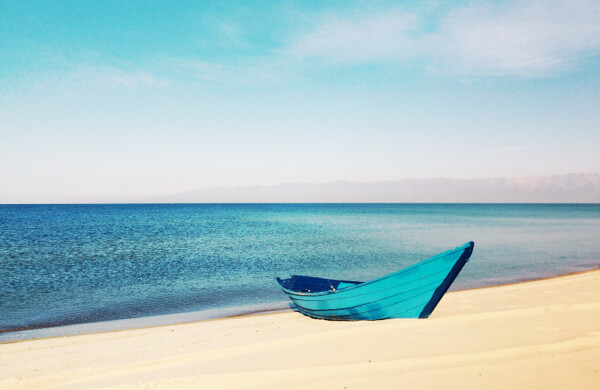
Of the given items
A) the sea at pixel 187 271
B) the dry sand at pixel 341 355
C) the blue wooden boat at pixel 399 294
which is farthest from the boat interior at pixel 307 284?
the dry sand at pixel 341 355

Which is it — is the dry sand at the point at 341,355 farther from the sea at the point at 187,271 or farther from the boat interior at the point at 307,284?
the sea at the point at 187,271

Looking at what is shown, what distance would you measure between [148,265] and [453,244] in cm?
3007

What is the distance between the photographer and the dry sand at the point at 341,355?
21.6ft

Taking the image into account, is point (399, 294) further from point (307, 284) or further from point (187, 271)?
point (187, 271)

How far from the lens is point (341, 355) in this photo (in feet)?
26.3

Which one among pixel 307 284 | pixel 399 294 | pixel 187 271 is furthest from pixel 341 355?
pixel 187 271

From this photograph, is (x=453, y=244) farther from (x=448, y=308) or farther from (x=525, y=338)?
(x=525, y=338)

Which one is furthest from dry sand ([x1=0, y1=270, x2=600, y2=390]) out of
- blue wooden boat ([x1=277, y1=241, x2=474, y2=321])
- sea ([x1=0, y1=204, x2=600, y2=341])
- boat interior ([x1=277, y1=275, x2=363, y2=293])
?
sea ([x1=0, y1=204, x2=600, y2=341])

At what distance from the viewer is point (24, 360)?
961 centimetres

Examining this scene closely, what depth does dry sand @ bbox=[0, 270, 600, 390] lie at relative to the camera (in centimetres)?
659

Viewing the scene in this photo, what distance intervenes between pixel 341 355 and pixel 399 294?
327 centimetres

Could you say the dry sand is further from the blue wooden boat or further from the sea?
the sea

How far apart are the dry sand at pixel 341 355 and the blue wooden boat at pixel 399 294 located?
51cm

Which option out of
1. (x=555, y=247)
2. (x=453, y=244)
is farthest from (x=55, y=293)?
(x=555, y=247)
